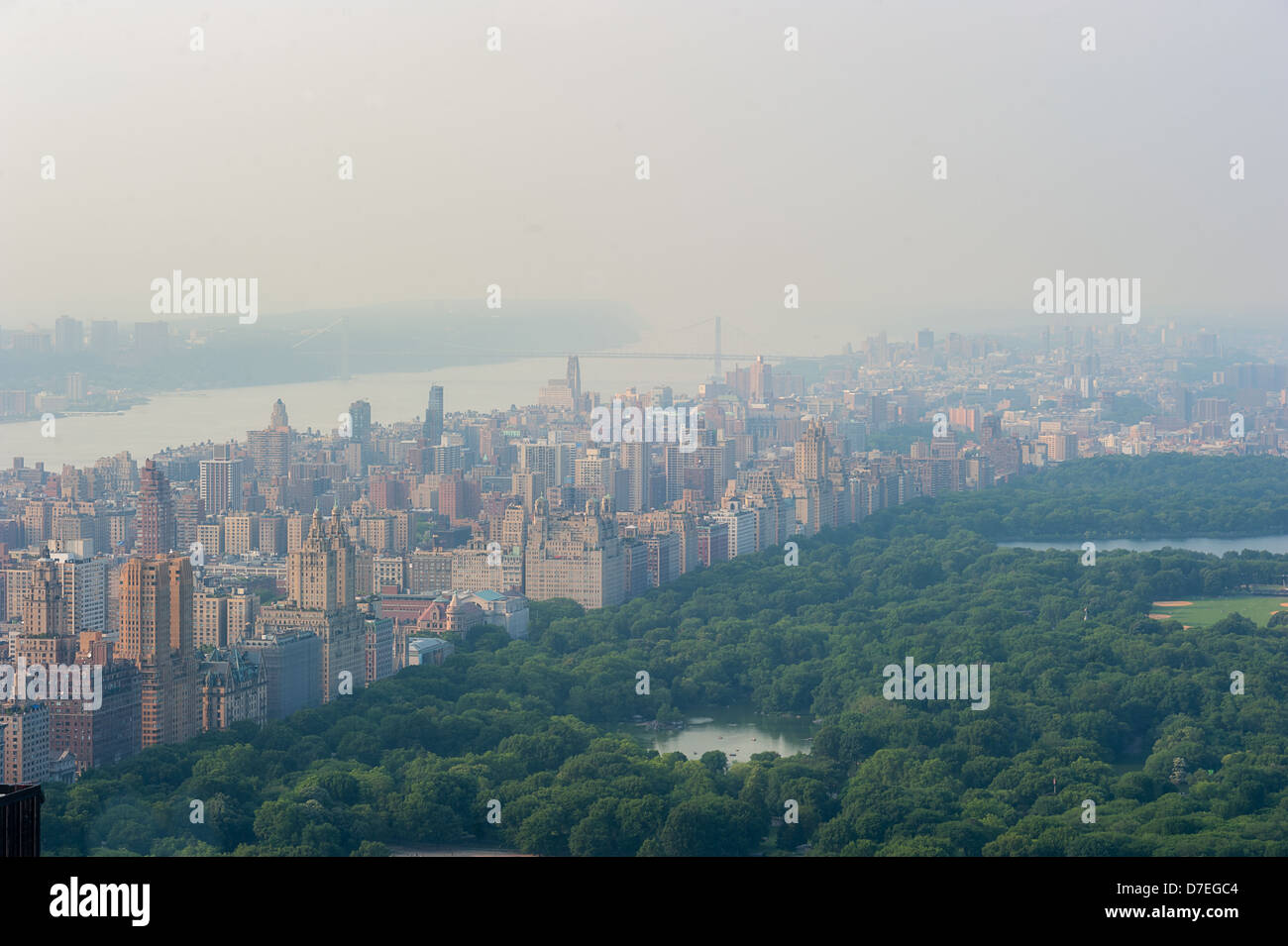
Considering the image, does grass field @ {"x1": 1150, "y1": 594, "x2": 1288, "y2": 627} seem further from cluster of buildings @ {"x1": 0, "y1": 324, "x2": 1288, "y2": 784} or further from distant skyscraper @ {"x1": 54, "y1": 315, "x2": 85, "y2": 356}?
distant skyscraper @ {"x1": 54, "y1": 315, "x2": 85, "y2": 356}

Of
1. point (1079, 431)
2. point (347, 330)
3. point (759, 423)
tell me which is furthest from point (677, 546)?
point (1079, 431)

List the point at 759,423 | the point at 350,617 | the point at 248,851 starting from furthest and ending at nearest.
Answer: the point at 759,423, the point at 350,617, the point at 248,851

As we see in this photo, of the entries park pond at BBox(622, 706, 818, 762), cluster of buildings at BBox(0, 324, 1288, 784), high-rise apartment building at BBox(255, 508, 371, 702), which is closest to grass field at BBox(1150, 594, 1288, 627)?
cluster of buildings at BBox(0, 324, 1288, 784)

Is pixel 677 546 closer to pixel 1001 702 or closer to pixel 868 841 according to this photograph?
pixel 1001 702

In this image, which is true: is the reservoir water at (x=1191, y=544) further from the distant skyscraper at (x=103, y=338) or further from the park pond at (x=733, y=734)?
the distant skyscraper at (x=103, y=338)

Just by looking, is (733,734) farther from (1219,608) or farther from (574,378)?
(574,378)

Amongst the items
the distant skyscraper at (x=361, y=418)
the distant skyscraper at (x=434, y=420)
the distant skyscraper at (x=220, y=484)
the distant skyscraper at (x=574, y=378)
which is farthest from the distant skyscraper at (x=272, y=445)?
the distant skyscraper at (x=574, y=378)
